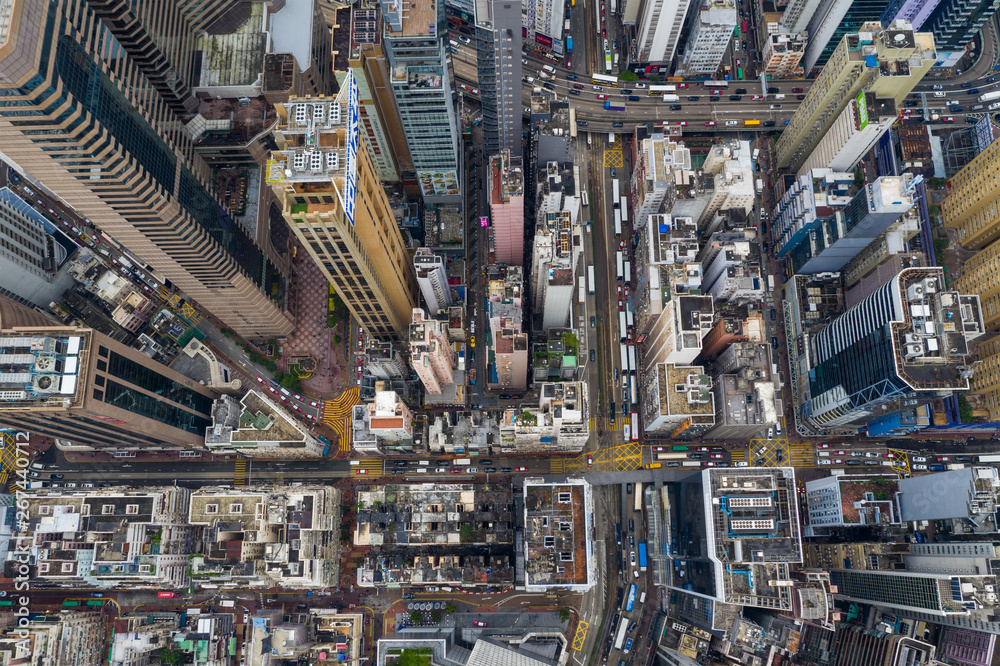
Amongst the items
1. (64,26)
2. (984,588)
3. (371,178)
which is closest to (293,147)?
(371,178)

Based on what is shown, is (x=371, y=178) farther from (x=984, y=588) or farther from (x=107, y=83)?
(x=984, y=588)

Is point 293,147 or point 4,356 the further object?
point 4,356

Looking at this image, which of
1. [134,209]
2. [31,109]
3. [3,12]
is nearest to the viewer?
[3,12]

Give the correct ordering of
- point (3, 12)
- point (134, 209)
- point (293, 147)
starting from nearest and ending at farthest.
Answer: point (3, 12) → point (293, 147) → point (134, 209)

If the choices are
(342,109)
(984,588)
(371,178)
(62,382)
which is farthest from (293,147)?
(984,588)

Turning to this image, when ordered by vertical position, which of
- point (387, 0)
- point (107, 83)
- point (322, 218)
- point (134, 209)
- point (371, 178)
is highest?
point (387, 0)

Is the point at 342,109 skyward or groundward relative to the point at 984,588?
skyward

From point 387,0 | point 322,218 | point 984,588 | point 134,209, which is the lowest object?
point 984,588

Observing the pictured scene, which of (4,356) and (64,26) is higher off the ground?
(64,26)

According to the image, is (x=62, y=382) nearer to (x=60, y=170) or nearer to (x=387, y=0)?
(x=60, y=170)
